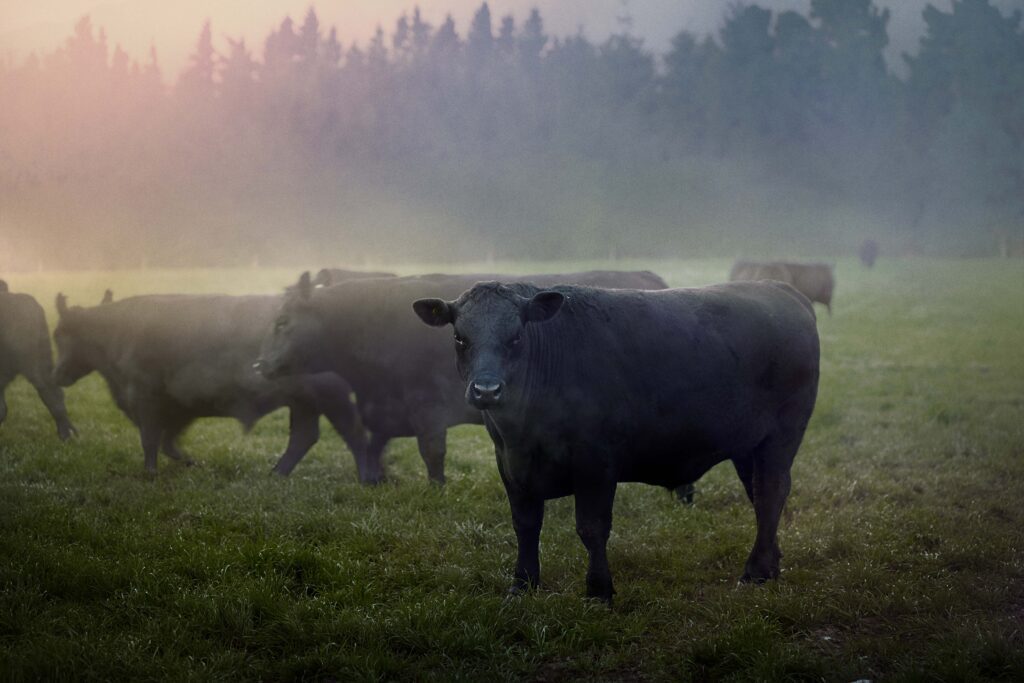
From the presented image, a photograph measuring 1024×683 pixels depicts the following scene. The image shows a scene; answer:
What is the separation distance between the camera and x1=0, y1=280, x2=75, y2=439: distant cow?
389 inches

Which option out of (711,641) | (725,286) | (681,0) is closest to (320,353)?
(725,286)

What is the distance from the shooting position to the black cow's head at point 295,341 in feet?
29.8

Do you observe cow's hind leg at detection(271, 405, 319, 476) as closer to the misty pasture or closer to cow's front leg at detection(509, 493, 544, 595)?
the misty pasture

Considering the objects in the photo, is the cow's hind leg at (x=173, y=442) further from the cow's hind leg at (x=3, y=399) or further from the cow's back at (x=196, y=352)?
the cow's hind leg at (x=3, y=399)

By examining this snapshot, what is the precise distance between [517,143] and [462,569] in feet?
61.3

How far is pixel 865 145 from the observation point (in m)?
24.2

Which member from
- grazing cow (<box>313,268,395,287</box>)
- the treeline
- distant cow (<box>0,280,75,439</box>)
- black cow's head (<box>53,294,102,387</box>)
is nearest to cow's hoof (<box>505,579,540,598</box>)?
grazing cow (<box>313,268,395,287</box>)

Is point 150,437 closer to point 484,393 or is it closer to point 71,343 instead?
point 71,343

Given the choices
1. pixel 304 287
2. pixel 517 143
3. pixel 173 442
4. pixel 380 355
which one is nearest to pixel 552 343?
pixel 380 355

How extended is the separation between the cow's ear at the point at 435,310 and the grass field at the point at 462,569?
1.62m

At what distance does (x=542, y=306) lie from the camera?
5359mm

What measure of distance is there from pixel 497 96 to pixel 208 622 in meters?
18.1

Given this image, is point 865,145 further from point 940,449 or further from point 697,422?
point 697,422

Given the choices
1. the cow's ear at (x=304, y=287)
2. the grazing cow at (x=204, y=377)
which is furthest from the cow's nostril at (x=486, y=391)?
the grazing cow at (x=204, y=377)
